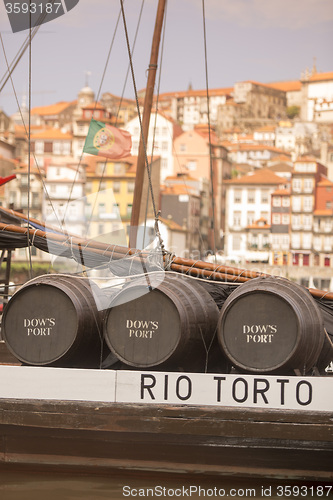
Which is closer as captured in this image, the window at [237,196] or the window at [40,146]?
the window at [237,196]

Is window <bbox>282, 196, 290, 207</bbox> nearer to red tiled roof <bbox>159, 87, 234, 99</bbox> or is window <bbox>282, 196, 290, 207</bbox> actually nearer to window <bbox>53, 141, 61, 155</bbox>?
window <bbox>53, 141, 61, 155</bbox>

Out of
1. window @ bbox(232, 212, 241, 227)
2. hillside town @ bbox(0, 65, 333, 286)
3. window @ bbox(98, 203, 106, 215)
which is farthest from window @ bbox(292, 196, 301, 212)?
window @ bbox(98, 203, 106, 215)

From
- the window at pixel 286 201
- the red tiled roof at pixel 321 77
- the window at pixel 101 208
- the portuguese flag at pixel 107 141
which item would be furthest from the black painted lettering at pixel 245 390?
the red tiled roof at pixel 321 77

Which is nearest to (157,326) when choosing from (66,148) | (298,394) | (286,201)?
(298,394)

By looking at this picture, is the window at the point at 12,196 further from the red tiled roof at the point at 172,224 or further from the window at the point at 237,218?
the window at the point at 237,218

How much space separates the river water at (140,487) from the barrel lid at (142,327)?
915mm

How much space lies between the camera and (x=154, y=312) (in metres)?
6.35

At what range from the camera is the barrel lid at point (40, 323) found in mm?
6445

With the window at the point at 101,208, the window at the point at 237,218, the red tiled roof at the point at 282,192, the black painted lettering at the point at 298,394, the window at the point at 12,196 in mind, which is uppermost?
the window at the point at 101,208

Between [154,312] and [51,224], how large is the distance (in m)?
2.16

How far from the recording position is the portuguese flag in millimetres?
18703

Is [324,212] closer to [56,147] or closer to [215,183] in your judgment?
[215,183]

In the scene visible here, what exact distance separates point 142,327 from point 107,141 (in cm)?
1312

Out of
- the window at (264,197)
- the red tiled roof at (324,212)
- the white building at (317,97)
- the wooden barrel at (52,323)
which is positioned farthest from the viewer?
the white building at (317,97)
